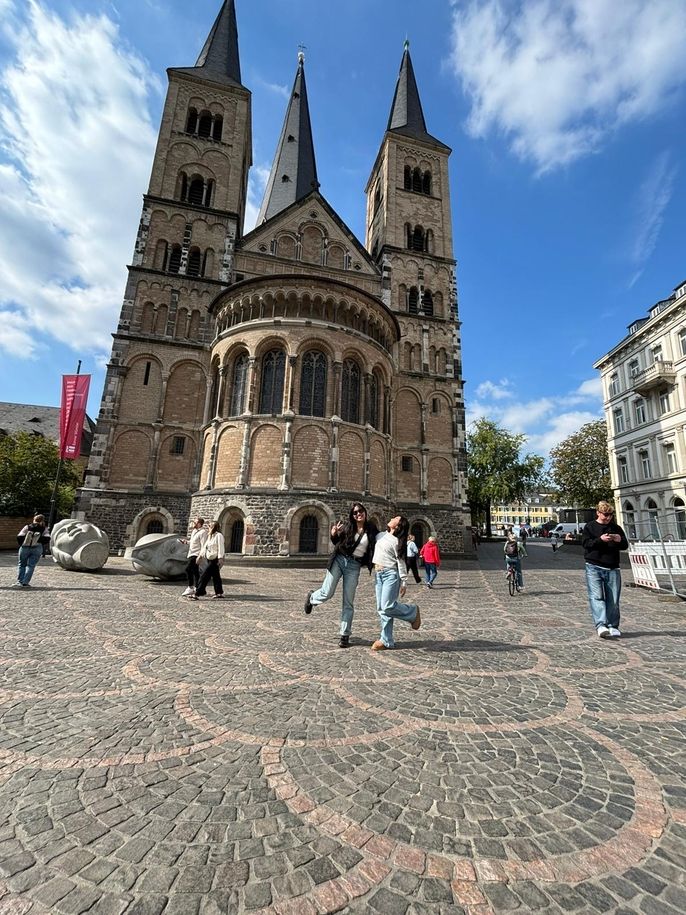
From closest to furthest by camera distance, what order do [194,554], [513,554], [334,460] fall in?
[194,554] → [513,554] → [334,460]

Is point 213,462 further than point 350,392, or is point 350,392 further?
point 350,392

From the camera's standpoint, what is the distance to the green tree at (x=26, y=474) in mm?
24547

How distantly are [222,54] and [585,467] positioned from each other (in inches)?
1814

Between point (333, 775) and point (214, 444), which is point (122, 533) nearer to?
point (214, 444)

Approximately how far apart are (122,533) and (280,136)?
115 ft

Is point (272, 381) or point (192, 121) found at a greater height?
point (192, 121)

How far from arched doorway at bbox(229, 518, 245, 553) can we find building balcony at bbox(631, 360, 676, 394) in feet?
89.4

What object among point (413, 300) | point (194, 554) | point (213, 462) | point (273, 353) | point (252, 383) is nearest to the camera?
point (194, 554)

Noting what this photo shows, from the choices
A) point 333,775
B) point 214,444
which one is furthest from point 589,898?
point 214,444

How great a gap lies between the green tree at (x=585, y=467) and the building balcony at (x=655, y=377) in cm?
1158

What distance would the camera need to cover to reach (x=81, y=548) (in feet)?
40.1

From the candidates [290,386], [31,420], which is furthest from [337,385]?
[31,420]

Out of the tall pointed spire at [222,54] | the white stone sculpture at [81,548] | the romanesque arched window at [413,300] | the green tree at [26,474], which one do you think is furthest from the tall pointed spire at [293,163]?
the white stone sculpture at [81,548]

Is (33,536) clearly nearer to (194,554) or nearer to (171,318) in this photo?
(194,554)
